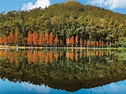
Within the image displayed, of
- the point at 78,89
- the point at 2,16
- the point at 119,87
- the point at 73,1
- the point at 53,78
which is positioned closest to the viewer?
the point at 78,89

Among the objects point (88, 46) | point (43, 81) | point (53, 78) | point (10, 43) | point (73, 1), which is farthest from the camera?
point (73, 1)

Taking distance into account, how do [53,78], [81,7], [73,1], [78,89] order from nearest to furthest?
[78,89] → [53,78] → [81,7] → [73,1]

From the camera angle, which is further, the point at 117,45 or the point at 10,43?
the point at 117,45

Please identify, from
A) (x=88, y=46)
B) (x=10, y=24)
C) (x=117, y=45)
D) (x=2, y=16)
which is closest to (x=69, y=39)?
(x=88, y=46)

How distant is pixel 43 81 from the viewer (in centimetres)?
1516

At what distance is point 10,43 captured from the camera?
7519 centimetres

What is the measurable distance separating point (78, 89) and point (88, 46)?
68.6 metres

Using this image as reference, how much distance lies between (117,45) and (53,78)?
68607mm

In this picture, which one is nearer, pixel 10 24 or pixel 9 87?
pixel 9 87

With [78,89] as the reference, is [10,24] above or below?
above

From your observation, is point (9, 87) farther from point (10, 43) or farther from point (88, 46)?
point (88, 46)

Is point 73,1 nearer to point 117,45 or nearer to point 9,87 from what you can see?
point 117,45

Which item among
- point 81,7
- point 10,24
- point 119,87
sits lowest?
point 119,87

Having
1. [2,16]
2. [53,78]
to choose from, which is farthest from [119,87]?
[2,16]
